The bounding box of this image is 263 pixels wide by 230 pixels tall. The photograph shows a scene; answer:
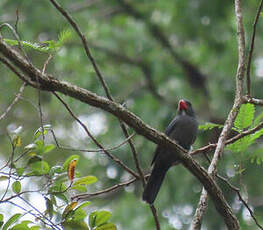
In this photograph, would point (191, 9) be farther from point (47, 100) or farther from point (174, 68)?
point (47, 100)

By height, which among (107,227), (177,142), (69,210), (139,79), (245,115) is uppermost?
(139,79)

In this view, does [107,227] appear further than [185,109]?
No

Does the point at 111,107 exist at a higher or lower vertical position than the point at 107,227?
higher

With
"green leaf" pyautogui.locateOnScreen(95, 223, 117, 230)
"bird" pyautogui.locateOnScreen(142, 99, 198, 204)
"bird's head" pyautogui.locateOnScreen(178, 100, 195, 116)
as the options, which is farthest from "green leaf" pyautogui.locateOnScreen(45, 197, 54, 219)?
"bird's head" pyautogui.locateOnScreen(178, 100, 195, 116)

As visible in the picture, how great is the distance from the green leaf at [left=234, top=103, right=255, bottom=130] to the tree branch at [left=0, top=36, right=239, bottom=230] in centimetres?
49

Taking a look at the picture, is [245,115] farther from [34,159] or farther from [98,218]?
[34,159]

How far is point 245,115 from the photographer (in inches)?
142

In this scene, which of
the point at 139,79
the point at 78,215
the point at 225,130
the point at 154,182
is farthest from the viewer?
the point at 139,79

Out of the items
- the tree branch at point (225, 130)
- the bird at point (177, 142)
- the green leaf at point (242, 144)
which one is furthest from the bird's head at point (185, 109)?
the green leaf at point (242, 144)

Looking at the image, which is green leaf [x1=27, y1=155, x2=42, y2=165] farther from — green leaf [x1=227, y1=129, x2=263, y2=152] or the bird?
the bird

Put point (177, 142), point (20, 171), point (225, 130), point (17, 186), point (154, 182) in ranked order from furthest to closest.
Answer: point (177, 142) → point (154, 182) → point (225, 130) → point (17, 186) → point (20, 171)

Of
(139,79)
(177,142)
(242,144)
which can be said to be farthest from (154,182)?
(139,79)

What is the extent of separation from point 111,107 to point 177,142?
2.27 meters

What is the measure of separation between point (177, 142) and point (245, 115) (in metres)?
1.61
